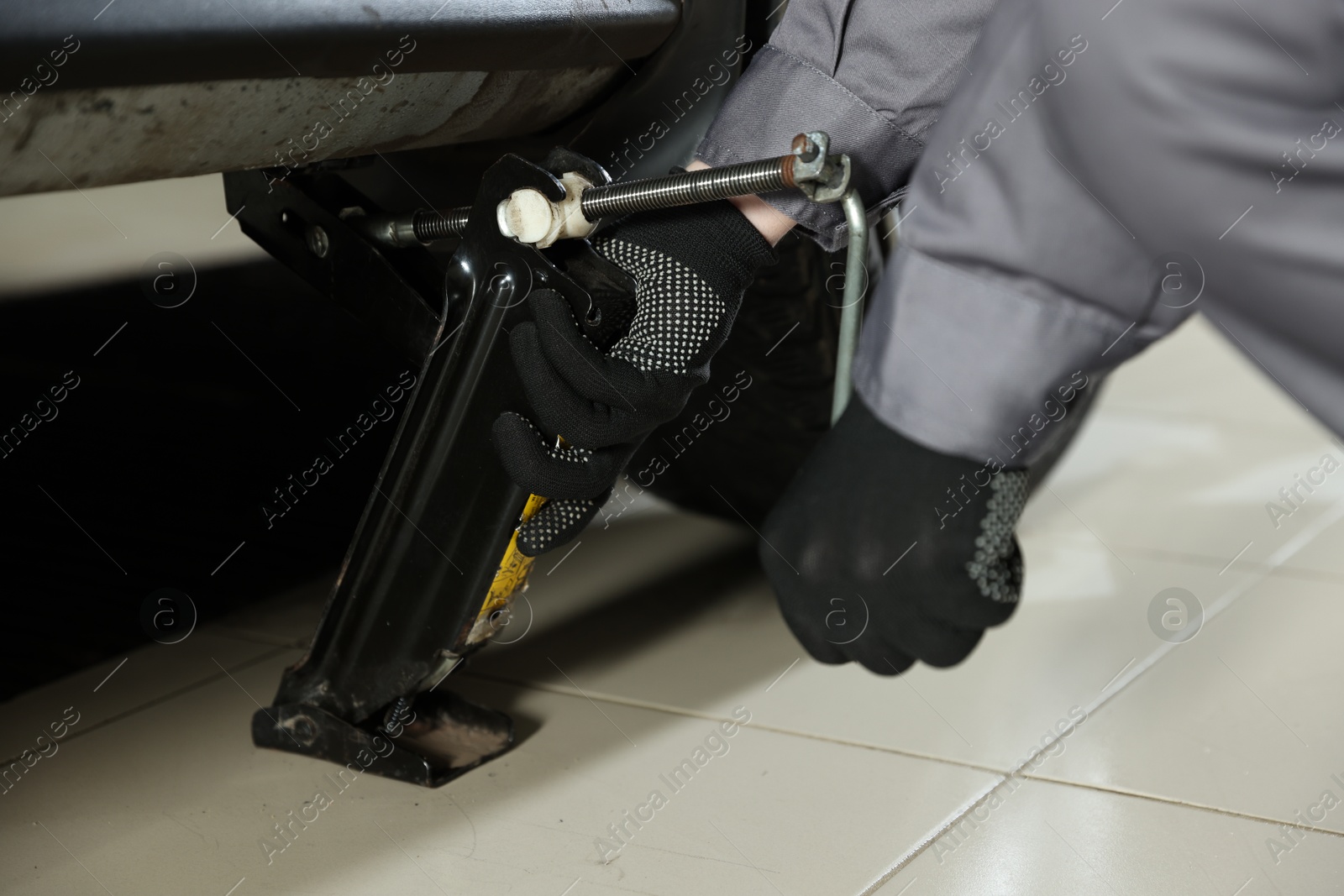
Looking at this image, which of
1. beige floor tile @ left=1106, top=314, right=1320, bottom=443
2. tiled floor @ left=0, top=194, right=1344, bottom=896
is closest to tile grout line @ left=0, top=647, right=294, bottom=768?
tiled floor @ left=0, top=194, right=1344, bottom=896

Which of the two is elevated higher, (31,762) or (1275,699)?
(31,762)

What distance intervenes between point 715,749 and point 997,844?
0.71 ft

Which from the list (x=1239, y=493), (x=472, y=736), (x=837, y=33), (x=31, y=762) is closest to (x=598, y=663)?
(x=472, y=736)

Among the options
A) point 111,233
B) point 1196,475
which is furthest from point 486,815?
point 111,233

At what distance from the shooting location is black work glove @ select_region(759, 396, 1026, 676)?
55cm

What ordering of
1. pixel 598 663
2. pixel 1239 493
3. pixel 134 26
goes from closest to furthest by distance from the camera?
pixel 134 26
pixel 598 663
pixel 1239 493

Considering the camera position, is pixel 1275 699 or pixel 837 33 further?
pixel 1275 699

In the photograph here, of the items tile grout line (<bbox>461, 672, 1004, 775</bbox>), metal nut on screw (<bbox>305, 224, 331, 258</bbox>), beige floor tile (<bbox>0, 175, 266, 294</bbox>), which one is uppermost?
beige floor tile (<bbox>0, 175, 266, 294</bbox>)

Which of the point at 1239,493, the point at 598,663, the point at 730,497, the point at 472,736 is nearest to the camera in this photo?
the point at 472,736

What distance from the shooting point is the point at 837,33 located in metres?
0.72

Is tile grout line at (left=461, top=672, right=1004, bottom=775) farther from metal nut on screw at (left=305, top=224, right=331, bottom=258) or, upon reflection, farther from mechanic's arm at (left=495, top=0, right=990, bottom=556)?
metal nut on screw at (left=305, top=224, right=331, bottom=258)

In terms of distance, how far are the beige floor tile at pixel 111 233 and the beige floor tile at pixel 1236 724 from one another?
1.33 meters

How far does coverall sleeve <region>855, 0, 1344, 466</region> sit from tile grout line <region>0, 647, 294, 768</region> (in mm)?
636

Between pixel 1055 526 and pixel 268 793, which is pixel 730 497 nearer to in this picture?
pixel 1055 526
